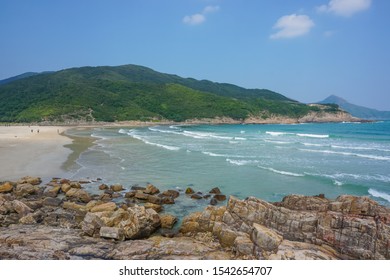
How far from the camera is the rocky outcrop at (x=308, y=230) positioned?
813 cm

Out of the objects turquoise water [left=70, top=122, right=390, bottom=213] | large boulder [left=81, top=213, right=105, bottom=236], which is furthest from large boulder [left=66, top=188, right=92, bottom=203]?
large boulder [left=81, top=213, right=105, bottom=236]

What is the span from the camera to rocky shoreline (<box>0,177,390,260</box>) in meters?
8.32

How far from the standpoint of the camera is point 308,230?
361 inches

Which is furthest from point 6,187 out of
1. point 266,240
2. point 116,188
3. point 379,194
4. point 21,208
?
point 379,194

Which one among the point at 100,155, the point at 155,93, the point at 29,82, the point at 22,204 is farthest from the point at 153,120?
the point at 22,204

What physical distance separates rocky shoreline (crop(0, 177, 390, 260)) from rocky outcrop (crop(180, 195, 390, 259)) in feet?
0.08

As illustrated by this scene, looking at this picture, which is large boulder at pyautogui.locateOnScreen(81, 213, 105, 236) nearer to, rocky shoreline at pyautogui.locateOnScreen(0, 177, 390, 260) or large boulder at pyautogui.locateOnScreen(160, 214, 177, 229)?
rocky shoreline at pyautogui.locateOnScreen(0, 177, 390, 260)

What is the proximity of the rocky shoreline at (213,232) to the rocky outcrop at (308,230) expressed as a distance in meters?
0.02

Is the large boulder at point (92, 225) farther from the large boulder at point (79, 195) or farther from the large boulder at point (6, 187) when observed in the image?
the large boulder at point (6, 187)

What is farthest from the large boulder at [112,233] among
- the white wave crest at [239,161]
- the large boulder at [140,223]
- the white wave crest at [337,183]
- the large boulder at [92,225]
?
the white wave crest at [239,161]

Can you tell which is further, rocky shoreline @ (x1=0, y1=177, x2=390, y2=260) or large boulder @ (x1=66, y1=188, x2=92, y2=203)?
large boulder @ (x1=66, y1=188, x2=92, y2=203)

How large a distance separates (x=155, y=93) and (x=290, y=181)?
13403cm

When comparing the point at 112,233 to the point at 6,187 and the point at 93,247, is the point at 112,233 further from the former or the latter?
the point at 6,187
